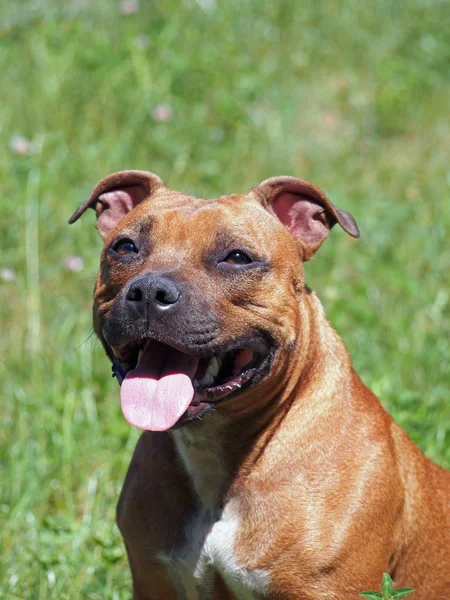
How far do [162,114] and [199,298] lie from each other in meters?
4.89

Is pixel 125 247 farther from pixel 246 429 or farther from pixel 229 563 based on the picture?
pixel 229 563

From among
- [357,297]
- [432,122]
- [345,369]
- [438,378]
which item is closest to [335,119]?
[432,122]

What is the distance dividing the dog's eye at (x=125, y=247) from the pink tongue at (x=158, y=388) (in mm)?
420

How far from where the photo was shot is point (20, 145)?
771 cm

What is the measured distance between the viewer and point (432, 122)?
376 inches

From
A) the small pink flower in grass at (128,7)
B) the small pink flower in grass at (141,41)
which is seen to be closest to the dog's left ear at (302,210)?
the small pink flower in grass at (141,41)

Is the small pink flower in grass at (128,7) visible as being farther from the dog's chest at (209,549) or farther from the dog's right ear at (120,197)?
the dog's chest at (209,549)

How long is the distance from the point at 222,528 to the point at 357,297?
3.54 meters

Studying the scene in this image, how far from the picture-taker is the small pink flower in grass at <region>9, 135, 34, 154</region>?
303 inches

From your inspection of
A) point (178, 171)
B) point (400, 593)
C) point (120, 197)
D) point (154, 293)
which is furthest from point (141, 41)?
point (400, 593)

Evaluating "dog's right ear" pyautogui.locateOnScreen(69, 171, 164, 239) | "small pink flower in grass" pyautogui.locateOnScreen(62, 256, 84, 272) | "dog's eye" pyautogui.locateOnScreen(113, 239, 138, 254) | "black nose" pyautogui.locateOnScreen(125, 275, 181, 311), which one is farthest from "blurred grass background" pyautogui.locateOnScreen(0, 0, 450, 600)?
"black nose" pyautogui.locateOnScreen(125, 275, 181, 311)

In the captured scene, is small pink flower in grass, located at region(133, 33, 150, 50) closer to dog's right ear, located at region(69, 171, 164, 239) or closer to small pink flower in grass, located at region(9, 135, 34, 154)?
small pink flower in grass, located at region(9, 135, 34, 154)

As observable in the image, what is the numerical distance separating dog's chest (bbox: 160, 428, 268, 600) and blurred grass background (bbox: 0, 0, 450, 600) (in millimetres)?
958

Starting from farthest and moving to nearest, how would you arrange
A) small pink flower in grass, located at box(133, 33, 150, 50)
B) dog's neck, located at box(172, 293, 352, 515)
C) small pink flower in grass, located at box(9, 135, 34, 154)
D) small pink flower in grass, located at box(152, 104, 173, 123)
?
small pink flower in grass, located at box(133, 33, 150, 50), small pink flower in grass, located at box(152, 104, 173, 123), small pink flower in grass, located at box(9, 135, 34, 154), dog's neck, located at box(172, 293, 352, 515)
